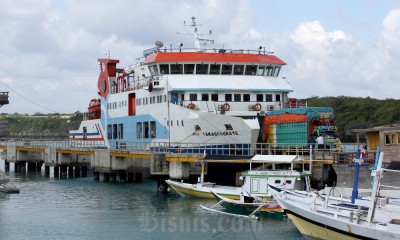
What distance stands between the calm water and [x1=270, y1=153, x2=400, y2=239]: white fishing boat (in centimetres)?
255

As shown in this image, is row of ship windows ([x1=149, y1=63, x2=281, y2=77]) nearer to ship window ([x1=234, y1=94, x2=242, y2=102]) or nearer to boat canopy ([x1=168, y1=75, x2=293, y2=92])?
boat canopy ([x1=168, y1=75, x2=293, y2=92])

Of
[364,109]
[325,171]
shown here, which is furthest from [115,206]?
[364,109]

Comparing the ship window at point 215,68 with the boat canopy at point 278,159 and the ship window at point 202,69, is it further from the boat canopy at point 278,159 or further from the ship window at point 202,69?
the boat canopy at point 278,159

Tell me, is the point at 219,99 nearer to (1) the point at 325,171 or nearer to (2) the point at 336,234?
(1) the point at 325,171

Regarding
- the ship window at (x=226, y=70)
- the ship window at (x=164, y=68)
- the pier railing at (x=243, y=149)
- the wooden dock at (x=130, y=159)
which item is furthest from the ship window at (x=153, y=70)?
the wooden dock at (x=130, y=159)

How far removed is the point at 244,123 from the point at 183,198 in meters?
6.29

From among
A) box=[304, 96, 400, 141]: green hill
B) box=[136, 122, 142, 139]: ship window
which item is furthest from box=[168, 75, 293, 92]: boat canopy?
box=[304, 96, 400, 141]: green hill

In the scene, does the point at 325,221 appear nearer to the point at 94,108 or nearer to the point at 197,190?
the point at 197,190

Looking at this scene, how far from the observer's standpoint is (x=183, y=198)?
4328cm

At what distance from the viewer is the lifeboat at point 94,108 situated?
67250 millimetres

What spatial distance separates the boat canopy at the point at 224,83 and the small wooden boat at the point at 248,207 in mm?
12375

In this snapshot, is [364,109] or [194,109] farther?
[364,109]

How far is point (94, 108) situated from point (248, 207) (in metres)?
33.8

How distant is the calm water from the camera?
1302 inches
